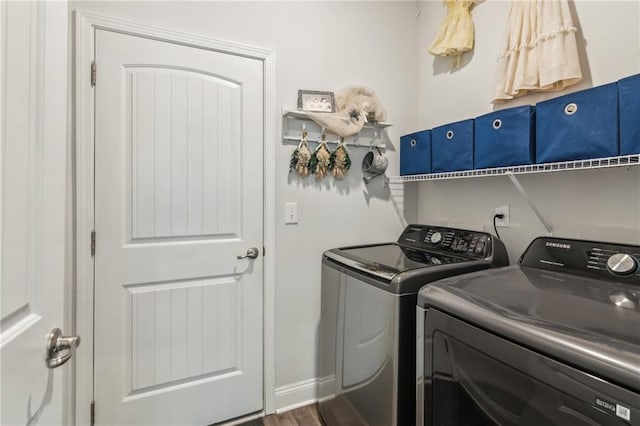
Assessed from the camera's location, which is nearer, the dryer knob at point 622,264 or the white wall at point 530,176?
the dryer knob at point 622,264

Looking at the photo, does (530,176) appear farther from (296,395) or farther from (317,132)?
(296,395)

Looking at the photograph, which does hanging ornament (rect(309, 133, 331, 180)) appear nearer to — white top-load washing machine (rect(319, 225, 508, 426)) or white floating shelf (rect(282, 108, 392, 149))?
white floating shelf (rect(282, 108, 392, 149))

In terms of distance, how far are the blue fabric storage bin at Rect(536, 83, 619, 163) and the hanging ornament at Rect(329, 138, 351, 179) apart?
3.31ft

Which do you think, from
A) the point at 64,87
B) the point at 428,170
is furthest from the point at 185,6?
the point at 428,170

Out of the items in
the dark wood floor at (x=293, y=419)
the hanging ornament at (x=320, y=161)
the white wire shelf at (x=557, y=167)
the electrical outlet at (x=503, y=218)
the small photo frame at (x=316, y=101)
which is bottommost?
the dark wood floor at (x=293, y=419)

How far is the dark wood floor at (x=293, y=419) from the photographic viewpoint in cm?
178

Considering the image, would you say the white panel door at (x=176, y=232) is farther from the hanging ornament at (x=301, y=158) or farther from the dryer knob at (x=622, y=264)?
the dryer knob at (x=622, y=264)

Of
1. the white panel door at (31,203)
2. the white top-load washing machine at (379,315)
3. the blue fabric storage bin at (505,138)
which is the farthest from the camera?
the blue fabric storage bin at (505,138)

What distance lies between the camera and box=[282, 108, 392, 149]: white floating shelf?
1.87m

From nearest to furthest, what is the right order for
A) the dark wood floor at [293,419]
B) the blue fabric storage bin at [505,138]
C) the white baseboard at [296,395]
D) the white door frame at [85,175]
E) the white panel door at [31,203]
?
1. the white panel door at [31,203]
2. the blue fabric storage bin at [505,138]
3. the white door frame at [85,175]
4. the dark wood floor at [293,419]
5. the white baseboard at [296,395]

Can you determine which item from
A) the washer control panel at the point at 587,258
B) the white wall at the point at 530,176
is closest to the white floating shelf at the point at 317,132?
the white wall at the point at 530,176

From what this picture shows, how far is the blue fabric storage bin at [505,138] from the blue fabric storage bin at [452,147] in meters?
0.05

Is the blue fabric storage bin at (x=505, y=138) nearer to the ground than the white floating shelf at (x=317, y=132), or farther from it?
nearer to the ground

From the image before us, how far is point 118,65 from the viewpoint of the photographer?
4.92ft
